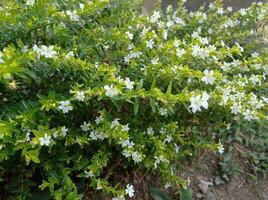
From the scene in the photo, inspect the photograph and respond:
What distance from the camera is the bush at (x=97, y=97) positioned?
1.93 meters

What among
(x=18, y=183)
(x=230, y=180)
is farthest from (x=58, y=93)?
(x=230, y=180)

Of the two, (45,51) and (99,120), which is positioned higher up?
(45,51)

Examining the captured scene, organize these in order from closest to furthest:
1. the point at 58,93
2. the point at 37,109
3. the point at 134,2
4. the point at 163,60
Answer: the point at 37,109, the point at 58,93, the point at 163,60, the point at 134,2

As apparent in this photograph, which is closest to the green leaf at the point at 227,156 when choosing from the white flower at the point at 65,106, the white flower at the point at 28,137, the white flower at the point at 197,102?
the white flower at the point at 197,102

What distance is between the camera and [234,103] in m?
2.27

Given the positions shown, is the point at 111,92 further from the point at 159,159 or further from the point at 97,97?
the point at 159,159

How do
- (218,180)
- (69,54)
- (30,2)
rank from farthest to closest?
(218,180) → (30,2) → (69,54)

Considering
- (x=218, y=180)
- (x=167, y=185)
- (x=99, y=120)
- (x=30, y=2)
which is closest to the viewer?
(x=99, y=120)

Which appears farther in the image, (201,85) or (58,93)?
(201,85)

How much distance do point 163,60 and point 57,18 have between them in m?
0.66

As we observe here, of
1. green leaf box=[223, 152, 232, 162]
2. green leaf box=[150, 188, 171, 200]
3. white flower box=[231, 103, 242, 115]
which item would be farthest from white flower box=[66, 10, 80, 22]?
green leaf box=[223, 152, 232, 162]

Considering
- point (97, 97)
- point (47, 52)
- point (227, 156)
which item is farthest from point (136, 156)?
point (227, 156)

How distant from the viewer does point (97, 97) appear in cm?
205

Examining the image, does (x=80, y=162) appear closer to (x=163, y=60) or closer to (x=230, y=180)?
(x=163, y=60)
